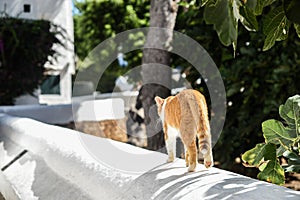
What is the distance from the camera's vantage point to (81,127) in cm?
468

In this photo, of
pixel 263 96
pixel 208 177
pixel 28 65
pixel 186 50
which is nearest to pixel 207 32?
pixel 186 50

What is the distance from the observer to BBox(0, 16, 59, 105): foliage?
18.8 ft

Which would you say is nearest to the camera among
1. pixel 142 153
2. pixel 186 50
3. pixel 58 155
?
pixel 142 153

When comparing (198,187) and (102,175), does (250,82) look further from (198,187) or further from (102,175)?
(198,187)

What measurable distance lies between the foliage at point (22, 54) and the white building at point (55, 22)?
0.21 metres

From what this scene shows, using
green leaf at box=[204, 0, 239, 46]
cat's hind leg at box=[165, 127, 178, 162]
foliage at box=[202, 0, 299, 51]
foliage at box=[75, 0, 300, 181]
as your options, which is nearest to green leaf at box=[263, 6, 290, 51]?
foliage at box=[202, 0, 299, 51]

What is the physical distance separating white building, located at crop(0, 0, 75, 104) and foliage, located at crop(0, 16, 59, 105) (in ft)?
0.69

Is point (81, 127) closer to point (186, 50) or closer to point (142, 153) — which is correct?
point (186, 50)

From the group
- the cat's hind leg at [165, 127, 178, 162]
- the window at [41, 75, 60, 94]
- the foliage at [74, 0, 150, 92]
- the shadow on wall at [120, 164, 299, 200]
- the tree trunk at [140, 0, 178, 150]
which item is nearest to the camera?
the shadow on wall at [120, 164, 299, 200]

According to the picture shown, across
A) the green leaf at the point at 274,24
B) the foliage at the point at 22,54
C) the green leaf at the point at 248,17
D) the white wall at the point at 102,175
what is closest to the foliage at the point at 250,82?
the white wall at the point at 102,175

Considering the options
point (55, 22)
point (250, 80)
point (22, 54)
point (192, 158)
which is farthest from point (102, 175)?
point (55, 22)

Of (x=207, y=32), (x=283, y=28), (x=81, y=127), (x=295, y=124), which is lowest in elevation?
(x=81, y=127)

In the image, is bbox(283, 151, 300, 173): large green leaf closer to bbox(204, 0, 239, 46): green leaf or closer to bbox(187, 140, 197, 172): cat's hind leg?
bbox(187, 140, 197, 172): cat's hind leg

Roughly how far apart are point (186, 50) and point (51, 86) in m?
4.69
